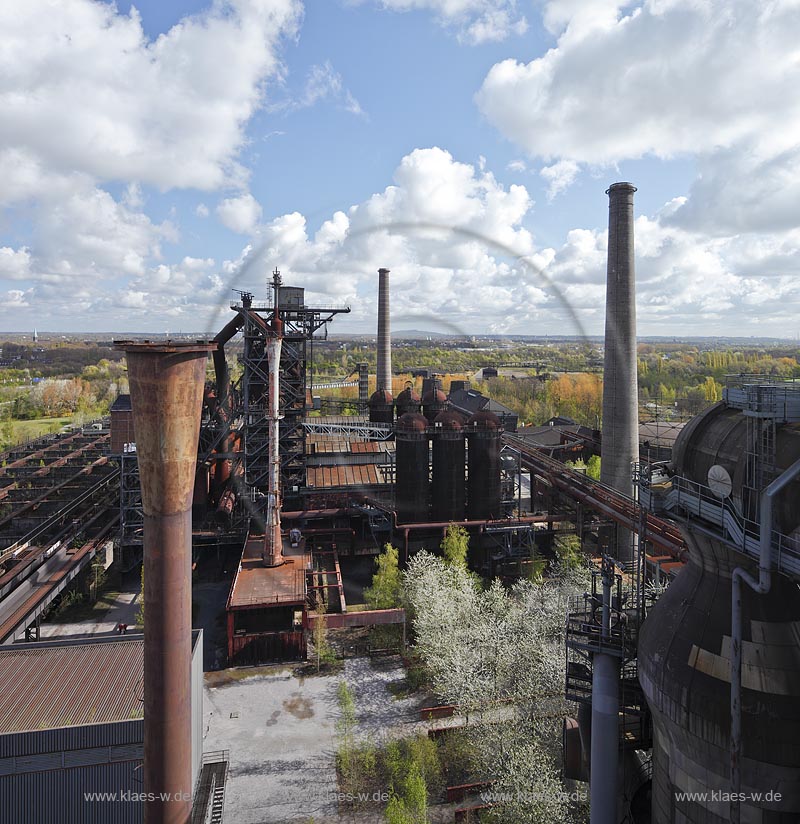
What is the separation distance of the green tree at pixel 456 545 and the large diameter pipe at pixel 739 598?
17.7 m

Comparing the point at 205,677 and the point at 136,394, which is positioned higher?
the point at 136,394

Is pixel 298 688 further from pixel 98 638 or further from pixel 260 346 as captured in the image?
pixel 260 346

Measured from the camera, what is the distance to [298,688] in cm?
2208

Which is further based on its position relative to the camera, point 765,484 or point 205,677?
point 205,677

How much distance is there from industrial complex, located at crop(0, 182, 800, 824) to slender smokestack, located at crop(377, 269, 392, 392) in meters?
22.2

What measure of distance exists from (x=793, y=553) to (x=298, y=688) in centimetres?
1899

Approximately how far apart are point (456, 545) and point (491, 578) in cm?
438

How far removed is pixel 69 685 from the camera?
15.8m

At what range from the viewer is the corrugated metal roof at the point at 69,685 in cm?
1450

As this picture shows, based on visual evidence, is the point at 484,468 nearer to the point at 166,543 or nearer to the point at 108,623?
the point at 108,623

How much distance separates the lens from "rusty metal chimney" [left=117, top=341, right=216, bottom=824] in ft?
38.6

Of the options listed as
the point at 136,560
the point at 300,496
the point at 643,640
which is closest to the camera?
the point at 643,640

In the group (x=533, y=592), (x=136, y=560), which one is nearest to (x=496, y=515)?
(x=533, y=592)

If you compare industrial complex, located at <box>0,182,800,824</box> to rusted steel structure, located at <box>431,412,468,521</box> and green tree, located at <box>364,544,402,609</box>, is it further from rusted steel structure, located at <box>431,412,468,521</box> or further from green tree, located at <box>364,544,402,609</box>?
green tree, located at <box>364,544,402,609</box>
